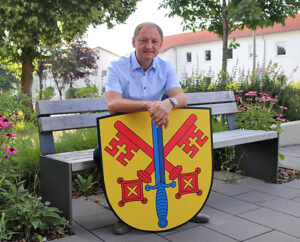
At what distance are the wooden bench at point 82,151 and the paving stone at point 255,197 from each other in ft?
1.65

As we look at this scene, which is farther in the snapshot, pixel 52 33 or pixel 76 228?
pixel 52 33

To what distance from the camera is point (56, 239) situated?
2.95 m

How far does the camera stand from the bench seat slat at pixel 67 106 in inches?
135

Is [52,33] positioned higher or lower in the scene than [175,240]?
higher

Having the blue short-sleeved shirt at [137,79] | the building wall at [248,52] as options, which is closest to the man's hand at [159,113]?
the blue short-sleeved shirt at [137,79]

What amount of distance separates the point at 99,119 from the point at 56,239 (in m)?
0.96

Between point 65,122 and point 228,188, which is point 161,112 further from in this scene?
point 228,188

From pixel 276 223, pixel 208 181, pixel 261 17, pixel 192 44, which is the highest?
pixel 192 44

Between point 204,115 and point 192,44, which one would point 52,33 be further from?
point 192,44

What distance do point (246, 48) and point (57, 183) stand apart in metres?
37.6

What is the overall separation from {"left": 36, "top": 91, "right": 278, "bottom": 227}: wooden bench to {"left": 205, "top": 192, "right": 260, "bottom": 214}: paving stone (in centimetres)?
56

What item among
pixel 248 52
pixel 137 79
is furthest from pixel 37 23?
pixel 248 52

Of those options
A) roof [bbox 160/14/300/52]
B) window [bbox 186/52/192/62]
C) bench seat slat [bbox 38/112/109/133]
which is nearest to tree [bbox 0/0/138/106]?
bench seat slat [bbox 38/112/109/133]

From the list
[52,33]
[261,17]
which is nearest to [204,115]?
[261,17]
